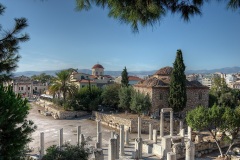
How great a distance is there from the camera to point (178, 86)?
27984mm

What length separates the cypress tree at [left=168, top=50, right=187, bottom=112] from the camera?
28.0m

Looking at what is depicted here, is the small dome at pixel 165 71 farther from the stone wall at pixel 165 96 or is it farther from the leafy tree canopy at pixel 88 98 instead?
the leafy tree canopy at pixel 88 98

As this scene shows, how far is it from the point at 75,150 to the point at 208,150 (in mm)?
12457

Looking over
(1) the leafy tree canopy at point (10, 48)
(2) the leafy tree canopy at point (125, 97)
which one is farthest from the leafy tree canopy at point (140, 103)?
(1) the leafy tree canopy at point (10, 48)

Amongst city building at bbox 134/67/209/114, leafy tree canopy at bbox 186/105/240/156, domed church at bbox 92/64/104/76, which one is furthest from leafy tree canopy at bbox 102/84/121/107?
domed church at bbox 92/64/104/76

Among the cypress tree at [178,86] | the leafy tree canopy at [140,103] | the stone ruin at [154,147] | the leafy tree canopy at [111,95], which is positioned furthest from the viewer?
the leafy tree canopy at [111,95]

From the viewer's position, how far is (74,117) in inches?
1273

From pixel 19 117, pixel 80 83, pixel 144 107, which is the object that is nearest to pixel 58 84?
pixel 144 107

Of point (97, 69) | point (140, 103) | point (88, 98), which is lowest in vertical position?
point (140, 103)

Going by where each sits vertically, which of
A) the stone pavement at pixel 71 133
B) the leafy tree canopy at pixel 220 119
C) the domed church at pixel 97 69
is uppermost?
the domed church at pixel 97 69

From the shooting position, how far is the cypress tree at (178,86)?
91.8 ft

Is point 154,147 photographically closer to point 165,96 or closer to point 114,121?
point 114,121

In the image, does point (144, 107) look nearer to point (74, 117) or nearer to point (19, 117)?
point (74, 117)

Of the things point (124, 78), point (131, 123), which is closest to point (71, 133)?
point (131, 123)
